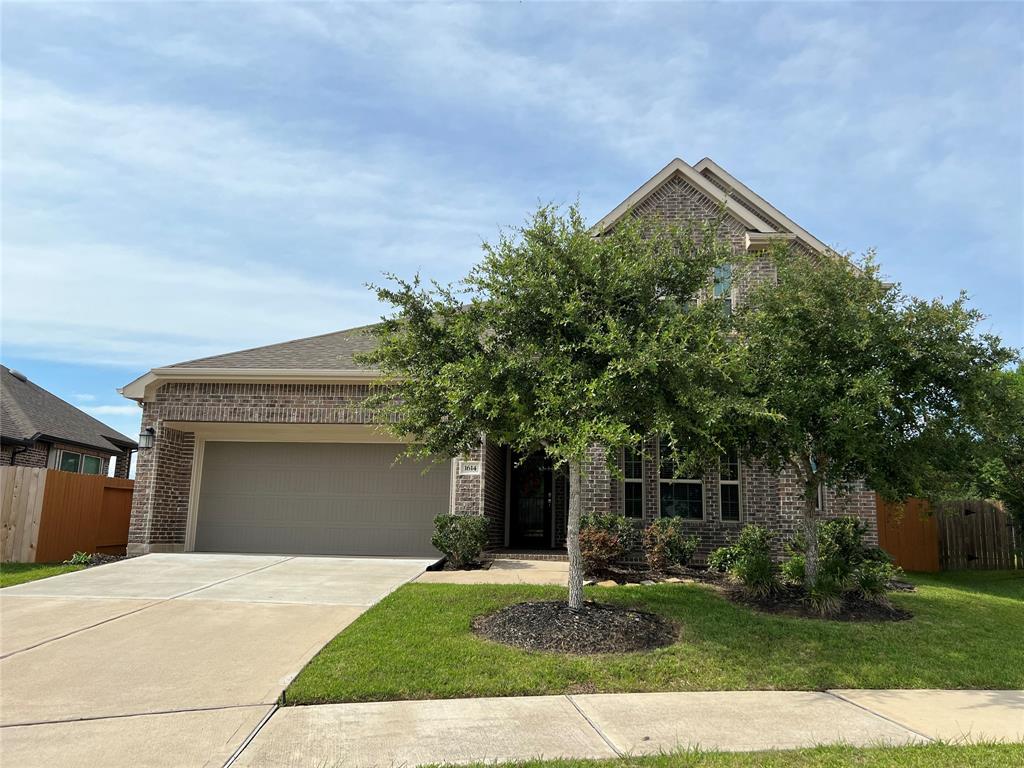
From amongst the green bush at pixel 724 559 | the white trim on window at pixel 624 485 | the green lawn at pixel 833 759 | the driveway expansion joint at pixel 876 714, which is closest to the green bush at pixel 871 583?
the green bush at pixel 724 559

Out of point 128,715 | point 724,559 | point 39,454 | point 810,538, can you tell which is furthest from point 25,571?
point 810,538

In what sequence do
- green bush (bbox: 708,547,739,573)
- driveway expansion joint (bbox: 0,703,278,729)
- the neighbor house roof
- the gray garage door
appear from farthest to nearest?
the neighbor house roof, the gray garage door, green bush (bbox: 708,547,739,573), driveway expansion joint (bbox: 0,703,278,729)

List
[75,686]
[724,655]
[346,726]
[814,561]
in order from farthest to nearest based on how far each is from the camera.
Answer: [814,561] < [724,655] < [75,686] < [346,726]

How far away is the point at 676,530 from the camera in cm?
1253

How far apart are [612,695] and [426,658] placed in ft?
5.77

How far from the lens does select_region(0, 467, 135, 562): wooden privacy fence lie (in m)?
13.5

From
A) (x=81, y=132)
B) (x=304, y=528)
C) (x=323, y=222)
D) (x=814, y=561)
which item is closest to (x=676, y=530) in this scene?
(x=814, y=561)

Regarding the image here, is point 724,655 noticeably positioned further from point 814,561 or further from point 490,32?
point 490,32

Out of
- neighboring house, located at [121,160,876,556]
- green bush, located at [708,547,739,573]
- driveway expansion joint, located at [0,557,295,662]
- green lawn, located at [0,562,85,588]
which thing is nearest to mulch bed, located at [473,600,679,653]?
green bush, located at [708,547,739,573]

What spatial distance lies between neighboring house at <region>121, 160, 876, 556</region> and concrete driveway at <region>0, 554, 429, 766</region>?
2.98 metres

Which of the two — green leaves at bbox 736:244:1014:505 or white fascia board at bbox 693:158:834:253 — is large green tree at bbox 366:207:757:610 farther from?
white fascia board at bbox 693:158:834:253

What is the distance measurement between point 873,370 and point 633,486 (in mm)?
6262

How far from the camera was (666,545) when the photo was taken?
12.2 m

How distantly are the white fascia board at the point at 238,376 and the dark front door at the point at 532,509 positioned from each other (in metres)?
4.77
